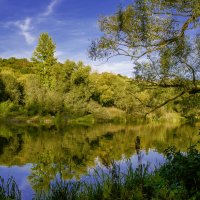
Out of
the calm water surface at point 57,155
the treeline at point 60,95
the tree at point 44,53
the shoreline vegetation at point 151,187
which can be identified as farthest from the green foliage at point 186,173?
the tree at point 44,53

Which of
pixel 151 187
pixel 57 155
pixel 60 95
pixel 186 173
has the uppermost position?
pixel 60 95

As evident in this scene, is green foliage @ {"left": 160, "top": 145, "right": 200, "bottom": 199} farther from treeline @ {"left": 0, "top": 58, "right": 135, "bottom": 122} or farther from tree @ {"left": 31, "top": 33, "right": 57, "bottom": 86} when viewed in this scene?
tree @ {"left": 31, "top": 33, "right": 57, "bottom": 86}

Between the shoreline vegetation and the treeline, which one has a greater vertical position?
the treeline

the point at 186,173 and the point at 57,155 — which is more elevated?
the point at 186,173

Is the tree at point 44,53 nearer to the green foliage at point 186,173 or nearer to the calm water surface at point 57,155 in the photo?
the calm water surface at point 57,155

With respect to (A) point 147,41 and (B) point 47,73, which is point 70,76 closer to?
(B) point 47,73

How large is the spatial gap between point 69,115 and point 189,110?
3384cm

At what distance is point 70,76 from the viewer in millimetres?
45781

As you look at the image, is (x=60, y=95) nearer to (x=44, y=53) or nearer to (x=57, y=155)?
(x=44, y=53)

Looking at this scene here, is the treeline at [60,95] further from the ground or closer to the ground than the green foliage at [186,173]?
further from the ground

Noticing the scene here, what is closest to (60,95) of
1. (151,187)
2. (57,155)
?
(57,155)

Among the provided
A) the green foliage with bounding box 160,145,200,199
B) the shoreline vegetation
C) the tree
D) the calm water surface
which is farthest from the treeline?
the green foliage with bounding box 160,145,200,199

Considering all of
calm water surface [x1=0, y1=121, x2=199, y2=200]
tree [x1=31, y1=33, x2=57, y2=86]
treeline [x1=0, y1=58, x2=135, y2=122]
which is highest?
tree [x1=31, y1=33, x2=57, y2=86]

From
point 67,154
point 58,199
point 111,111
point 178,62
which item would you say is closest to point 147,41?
point 178,62
